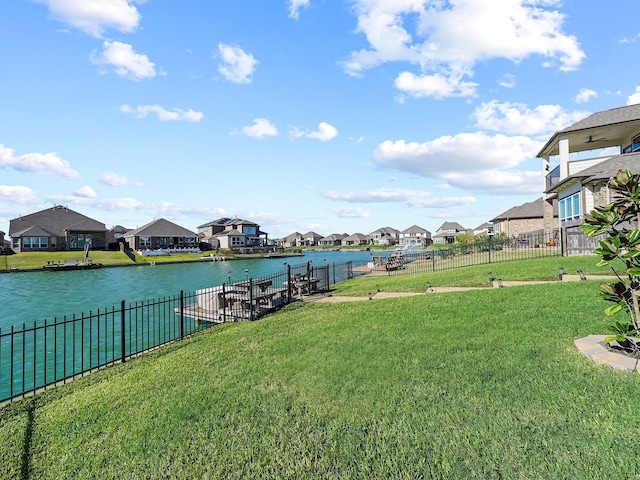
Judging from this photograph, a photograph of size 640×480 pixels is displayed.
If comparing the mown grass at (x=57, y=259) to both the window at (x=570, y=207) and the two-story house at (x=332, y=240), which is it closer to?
the window at (x=570, y=207)

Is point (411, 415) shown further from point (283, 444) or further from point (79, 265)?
point (79, 265)

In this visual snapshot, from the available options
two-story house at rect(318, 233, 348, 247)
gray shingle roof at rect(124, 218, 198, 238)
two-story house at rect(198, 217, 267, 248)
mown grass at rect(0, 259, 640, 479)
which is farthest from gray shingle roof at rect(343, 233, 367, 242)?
mown grass at rect(0, 259, 640, 479)

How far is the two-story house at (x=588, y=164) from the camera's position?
17188 millimetres

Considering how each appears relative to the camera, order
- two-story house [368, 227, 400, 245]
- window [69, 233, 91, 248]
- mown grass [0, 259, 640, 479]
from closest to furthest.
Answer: mown grass [0, 259, 640, 479]
window [69, 233, 91, 248]
two-story house [368, 227, 400, 245]

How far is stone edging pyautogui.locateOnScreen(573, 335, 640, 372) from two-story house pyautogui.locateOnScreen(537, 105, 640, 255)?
13511 millimetres

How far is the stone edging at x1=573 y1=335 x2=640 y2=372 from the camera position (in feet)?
15.0

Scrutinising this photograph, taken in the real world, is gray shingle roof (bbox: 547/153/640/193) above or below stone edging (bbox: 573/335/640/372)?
above

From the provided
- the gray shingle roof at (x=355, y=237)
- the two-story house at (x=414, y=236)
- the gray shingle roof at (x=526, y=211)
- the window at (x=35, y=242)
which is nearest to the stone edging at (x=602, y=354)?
the gray shingle roof at (x=526, y=211)

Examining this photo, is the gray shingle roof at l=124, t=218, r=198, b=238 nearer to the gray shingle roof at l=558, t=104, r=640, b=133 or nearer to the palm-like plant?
the gray shingle roof at l=558, t=104, r=640, b=133

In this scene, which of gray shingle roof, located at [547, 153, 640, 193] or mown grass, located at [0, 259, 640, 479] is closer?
mown grass, located at [0, 259, 640, 479]

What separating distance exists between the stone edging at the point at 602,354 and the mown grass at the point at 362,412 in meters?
0.16

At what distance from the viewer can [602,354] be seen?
4.96m

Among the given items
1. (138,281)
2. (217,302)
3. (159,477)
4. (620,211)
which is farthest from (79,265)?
(620,211)

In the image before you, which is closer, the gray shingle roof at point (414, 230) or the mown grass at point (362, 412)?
the mown grass at point (362, 412)
